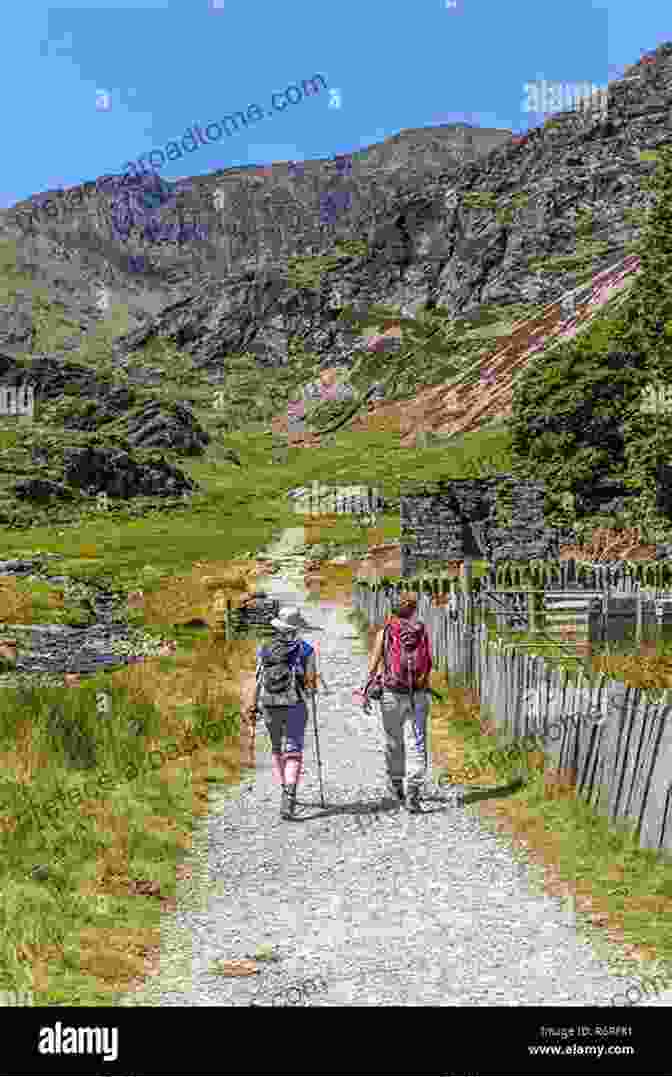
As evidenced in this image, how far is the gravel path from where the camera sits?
7.46m

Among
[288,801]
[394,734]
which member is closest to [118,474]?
[394,734]

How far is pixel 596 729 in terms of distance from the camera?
453 inches

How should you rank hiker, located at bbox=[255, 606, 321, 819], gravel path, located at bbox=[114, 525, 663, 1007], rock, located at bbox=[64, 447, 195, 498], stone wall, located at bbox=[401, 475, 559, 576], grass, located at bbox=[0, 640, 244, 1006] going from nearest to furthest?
gravel path, located at bbox=[114, 525, 663, 1007] < grass, located at bbox=[0, 640, 244, 1006] < hiker, located at bbox=[255, 606, 321, 819] < stone wall, located at bbox=[401, 475, 559, 576] < rock, located at bbox=[64, 447, 195, 498]

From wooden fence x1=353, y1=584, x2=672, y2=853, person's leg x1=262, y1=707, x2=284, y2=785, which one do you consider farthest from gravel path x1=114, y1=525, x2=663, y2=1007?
wooden fence x1=353, y1=584, x2=672, y2=853

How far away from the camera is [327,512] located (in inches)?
3273

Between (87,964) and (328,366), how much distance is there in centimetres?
19072

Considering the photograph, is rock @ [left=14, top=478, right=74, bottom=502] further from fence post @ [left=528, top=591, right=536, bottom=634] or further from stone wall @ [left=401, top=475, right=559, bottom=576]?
fence post @ [left=528, top=591, right=536, bottom=634]

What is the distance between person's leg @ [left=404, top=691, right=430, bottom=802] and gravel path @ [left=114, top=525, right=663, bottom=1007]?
1.23 ft

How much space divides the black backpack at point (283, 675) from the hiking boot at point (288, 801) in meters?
0.94

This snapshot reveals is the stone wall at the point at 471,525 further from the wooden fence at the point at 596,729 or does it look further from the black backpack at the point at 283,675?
the black backpack at the point at 283,675

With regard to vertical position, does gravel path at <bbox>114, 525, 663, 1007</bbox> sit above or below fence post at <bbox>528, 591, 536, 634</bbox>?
below

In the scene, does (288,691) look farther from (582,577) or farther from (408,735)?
(582,577)

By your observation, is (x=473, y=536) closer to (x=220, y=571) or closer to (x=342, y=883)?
(x=220, y=571)

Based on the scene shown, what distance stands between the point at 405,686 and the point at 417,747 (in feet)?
2.27
